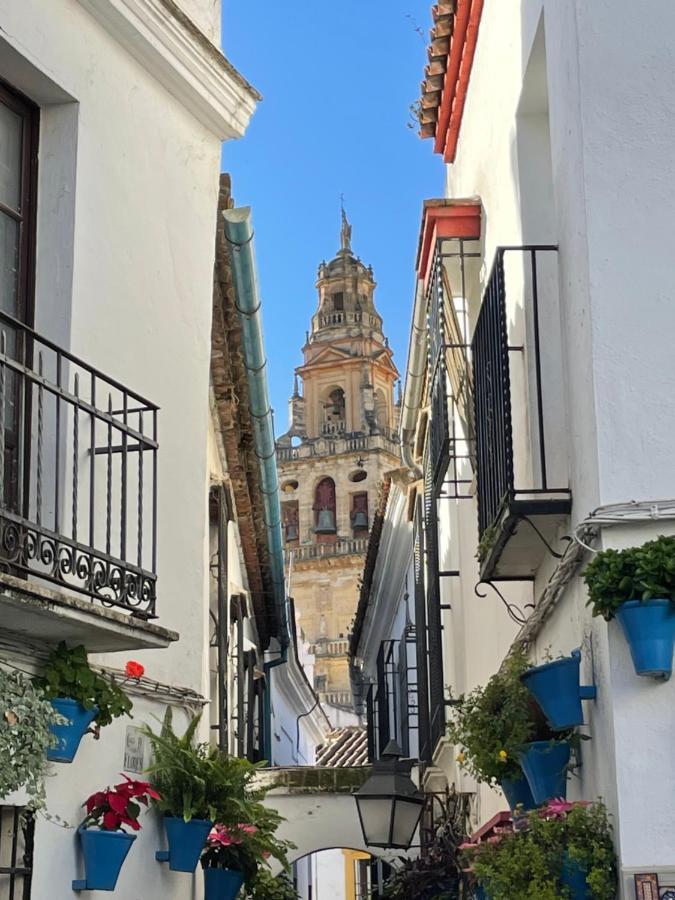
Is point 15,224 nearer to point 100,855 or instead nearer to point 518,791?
point 100,855

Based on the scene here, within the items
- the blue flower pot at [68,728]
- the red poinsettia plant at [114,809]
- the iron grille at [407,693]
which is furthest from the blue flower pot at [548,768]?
the iron grille at [407,693]

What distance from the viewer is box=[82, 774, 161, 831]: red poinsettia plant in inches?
292

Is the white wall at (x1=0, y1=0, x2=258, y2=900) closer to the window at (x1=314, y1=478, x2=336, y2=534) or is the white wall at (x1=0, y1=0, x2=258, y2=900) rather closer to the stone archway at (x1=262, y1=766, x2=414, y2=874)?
the stone archway at (x1=262, y1=766, x2=414, y2=874)

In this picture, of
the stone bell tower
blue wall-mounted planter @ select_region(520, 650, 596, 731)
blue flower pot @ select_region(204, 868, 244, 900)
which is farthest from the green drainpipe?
the stone bell tower

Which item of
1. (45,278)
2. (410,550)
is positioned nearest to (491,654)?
(45,278)

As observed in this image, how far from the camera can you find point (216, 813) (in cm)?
848

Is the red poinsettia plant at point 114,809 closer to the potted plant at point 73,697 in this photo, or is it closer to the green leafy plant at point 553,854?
the potted plant at point 73,697

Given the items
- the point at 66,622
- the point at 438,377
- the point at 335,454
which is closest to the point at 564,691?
the point at 66,622

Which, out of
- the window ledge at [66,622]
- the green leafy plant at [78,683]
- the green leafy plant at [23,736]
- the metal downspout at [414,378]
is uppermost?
the metal downspout at [414,378]

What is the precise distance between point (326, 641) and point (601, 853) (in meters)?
74.7

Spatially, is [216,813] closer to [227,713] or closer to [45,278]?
[45,278]

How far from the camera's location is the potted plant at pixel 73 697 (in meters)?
6.97

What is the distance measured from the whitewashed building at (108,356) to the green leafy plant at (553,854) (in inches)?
75.2

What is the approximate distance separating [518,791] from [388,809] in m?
3.21
